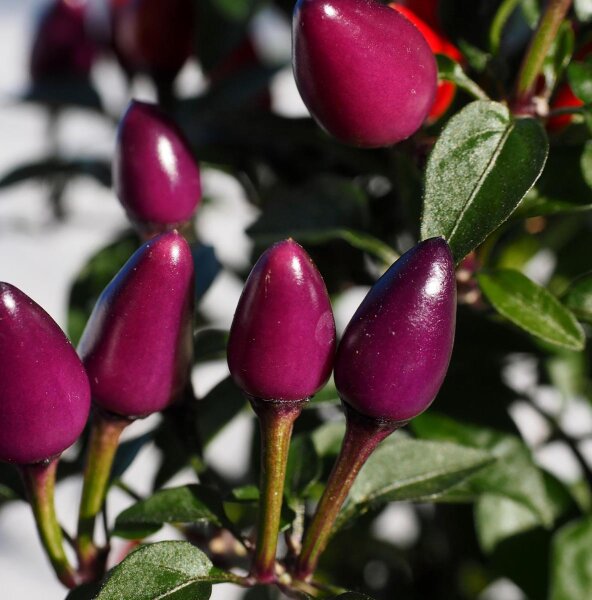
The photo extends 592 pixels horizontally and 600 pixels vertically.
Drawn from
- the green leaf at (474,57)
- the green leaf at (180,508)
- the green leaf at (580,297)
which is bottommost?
Result: the green leaf at (180,508)

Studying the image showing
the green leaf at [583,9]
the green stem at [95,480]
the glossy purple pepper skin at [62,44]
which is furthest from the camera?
the glossy purple pepper skin at [62,44]

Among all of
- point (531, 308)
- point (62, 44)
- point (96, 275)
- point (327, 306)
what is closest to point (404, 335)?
point (327, 306)

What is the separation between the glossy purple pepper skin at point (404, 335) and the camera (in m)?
0.38

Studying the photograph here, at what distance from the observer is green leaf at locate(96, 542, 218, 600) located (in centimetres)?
43

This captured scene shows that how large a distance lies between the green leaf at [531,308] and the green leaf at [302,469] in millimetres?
133

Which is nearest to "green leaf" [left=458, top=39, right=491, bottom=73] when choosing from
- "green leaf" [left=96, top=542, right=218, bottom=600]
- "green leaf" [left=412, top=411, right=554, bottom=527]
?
"green leaf" [left=412, top=411, right=554, bottom=527]

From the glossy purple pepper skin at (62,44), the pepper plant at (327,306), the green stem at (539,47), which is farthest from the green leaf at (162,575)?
the glossy purple pepper skin at (62,44)

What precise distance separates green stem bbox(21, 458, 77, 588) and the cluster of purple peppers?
1cm

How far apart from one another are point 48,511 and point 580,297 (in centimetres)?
32

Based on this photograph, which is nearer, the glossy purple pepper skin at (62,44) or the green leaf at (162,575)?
the green leaf at (162,575)

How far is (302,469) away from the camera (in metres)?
0.54

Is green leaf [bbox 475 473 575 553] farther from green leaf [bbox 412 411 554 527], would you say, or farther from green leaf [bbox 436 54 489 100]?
green leaf [bbox 436 54 489 100]

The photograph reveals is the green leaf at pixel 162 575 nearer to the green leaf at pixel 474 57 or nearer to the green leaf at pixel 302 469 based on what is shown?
the green leaf at pixel 302 469

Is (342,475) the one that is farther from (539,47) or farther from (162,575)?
(539,47)
